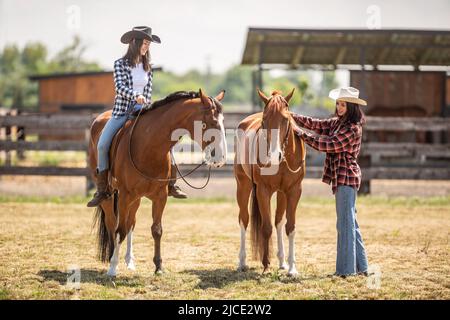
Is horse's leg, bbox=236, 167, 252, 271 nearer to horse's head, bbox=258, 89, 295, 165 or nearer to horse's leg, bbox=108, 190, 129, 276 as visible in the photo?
horse's head, bbox=258, 89, 295, 165

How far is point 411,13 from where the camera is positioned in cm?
2383

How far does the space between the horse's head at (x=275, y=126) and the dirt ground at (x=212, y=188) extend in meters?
7.88

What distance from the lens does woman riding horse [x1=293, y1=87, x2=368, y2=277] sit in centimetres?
641

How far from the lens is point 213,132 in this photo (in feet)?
19.2

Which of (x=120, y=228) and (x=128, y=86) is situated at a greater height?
(x=128, y=86)

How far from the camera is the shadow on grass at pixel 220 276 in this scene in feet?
19.8

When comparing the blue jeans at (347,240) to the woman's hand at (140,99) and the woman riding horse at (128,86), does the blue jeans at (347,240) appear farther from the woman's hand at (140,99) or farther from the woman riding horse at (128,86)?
the woman's hand at (140,99)

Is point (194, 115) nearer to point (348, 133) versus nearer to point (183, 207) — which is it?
point (348, 133)

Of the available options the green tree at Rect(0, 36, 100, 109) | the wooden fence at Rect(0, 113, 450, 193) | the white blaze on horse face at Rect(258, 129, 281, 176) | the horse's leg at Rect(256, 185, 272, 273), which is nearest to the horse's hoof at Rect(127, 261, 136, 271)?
the horse's leg at Rect(256, 185, 272, 273)

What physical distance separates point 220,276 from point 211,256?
1.28 m

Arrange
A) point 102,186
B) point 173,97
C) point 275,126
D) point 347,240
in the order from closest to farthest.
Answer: point 275,126, point 347,240, point 173,97, point 102,186

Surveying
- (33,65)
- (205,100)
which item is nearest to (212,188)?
(205,100)

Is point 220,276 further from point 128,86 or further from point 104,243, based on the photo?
point 128,86

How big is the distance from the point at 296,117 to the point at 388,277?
2.17m
